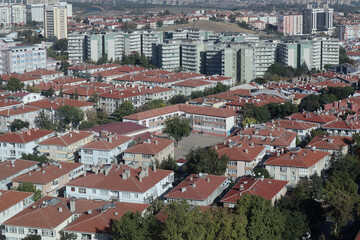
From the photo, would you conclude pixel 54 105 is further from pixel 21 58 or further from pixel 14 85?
pixel 21 58

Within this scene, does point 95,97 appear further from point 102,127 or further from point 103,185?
point 103,185

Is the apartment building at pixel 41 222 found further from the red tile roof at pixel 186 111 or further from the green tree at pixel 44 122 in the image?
the red tile roof at pixel 186 111

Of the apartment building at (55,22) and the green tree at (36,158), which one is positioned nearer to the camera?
the green tree at (36,158)

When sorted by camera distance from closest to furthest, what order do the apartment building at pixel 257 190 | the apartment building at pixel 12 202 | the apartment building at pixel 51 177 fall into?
the apartment building at pixel 12 202 < the apartment building at pixel 257 190 < the apartment building at pixel 51 177

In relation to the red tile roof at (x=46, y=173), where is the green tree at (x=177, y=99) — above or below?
above

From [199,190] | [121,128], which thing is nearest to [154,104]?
[121,128]

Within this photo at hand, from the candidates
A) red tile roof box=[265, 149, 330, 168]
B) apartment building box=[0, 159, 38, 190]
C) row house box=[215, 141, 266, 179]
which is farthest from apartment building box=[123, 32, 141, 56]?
red tile roof box=[265, 149, 330, 168]

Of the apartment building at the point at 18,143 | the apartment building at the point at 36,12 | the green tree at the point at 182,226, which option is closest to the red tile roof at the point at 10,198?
the green tree at the point at 182,226
